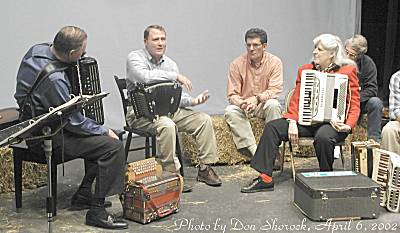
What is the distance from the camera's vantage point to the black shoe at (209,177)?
446 cm

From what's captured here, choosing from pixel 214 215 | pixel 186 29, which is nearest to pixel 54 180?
pixel 214 215

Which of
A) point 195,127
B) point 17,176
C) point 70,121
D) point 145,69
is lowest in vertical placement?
point 17,176

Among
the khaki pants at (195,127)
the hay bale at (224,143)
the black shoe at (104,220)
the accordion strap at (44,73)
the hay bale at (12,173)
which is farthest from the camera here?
the hay bale at (224,143)

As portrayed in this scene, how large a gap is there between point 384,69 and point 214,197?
3.78 m

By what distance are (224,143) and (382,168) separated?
1498 millimetres

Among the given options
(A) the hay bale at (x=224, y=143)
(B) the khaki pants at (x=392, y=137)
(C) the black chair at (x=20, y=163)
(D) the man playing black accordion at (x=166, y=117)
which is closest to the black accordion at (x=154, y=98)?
(D) the man playing black accordion at (x=166, y=117)

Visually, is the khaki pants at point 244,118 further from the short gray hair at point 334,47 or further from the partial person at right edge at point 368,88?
the partial person at right edge at point 368,88

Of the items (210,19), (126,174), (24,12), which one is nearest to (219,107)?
(210,19)

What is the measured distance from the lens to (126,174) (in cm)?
371

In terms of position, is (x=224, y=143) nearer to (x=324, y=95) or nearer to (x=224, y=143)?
(x=224, y=143)

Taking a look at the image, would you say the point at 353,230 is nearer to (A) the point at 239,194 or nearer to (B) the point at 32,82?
(A) the point at 239,194

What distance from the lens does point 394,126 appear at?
422 centimetres

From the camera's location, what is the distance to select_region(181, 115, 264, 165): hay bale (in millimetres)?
5008

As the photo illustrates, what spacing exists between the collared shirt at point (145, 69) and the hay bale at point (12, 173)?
3.05 ft
